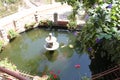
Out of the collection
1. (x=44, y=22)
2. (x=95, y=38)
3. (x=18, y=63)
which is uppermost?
(x=95, y=38)

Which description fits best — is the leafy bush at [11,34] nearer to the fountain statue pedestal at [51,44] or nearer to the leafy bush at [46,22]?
the leafy bush at [46,22]

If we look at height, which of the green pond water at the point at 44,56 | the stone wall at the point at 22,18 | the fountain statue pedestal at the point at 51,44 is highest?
the stone wall at the point at 22,18

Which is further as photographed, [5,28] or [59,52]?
[5,28]

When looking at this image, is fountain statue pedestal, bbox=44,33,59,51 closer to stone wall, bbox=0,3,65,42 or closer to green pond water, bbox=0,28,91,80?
green pond water, bbox=0,28,91,80

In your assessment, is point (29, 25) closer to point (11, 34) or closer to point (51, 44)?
point (11, 34)

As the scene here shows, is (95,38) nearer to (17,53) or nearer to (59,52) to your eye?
(59,52)

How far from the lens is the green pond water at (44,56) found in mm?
7064

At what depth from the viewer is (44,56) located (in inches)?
310

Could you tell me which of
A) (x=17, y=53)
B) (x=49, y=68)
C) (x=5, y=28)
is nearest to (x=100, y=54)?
(x=49, y=68)

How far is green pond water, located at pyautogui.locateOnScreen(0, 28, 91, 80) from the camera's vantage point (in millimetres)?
7064

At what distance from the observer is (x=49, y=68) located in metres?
7.26

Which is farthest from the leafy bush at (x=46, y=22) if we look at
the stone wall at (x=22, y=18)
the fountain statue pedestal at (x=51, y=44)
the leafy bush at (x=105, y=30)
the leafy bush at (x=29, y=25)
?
the leafy bush at (x=105, y=30)

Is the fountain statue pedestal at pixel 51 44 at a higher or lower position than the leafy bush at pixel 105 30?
lower

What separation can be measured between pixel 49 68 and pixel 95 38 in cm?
427
